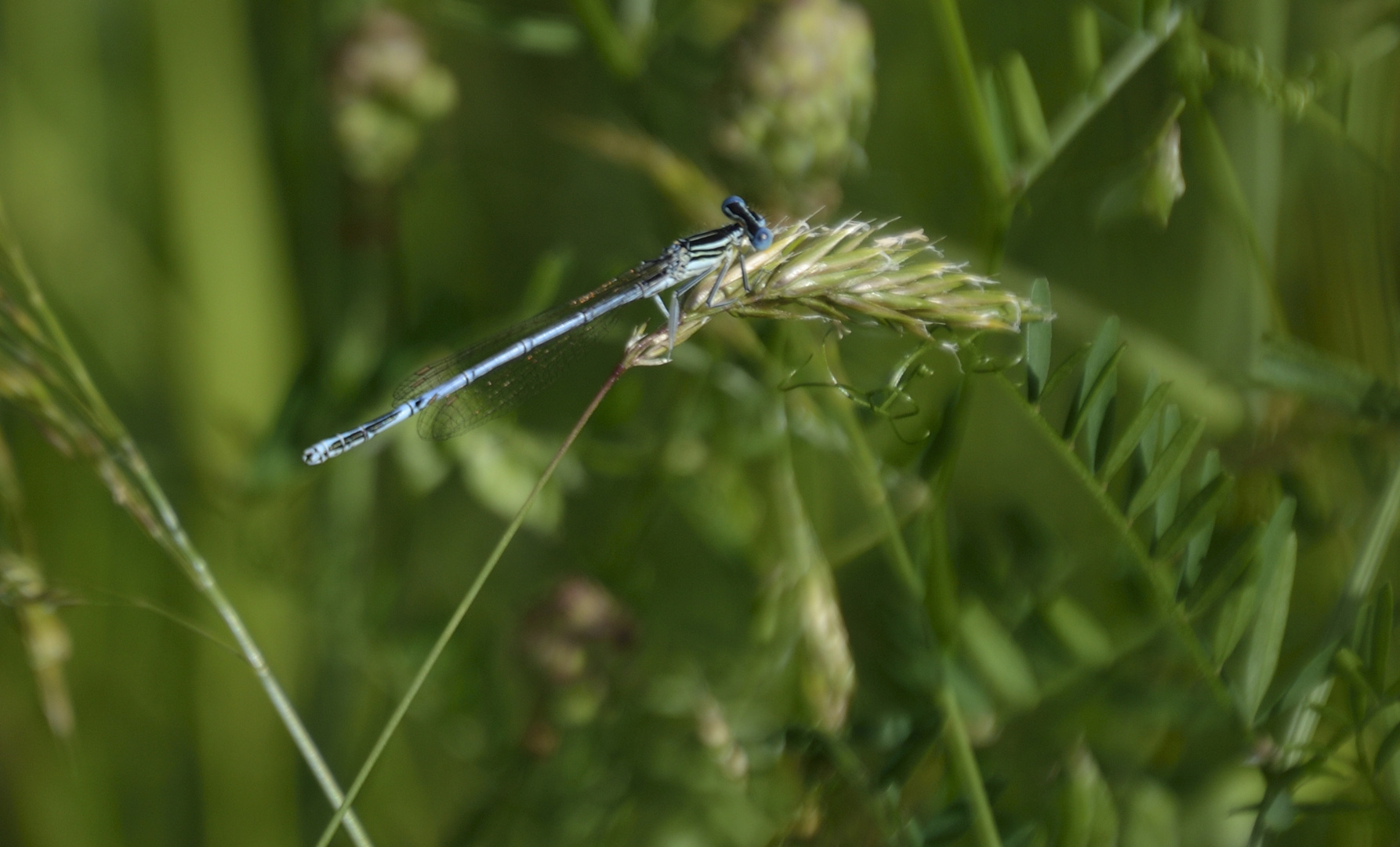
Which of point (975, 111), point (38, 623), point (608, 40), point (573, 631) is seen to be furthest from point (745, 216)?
point (38, 623)

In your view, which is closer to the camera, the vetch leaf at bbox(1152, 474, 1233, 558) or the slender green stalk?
the vetch leaf at bbox(1152, 474, 1233, 558)

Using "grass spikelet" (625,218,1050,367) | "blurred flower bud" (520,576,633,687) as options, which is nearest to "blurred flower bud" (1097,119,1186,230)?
"grass spikelet" (625,218,1050,367)

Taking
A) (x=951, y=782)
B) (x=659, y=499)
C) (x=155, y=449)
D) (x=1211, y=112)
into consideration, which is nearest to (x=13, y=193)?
(x=155, y=449)

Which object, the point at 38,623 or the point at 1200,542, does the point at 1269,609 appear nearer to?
the point at 1200,542

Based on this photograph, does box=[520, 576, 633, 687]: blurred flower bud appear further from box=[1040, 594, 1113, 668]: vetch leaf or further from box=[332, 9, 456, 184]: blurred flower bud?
box=[332, 9, 456, 184]: blurred flower bud

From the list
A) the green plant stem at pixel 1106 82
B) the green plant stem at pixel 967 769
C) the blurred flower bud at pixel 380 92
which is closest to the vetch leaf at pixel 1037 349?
the green plant stem at pixel 1106 82

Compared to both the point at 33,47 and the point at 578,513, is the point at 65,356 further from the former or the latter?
the point at 33,47
